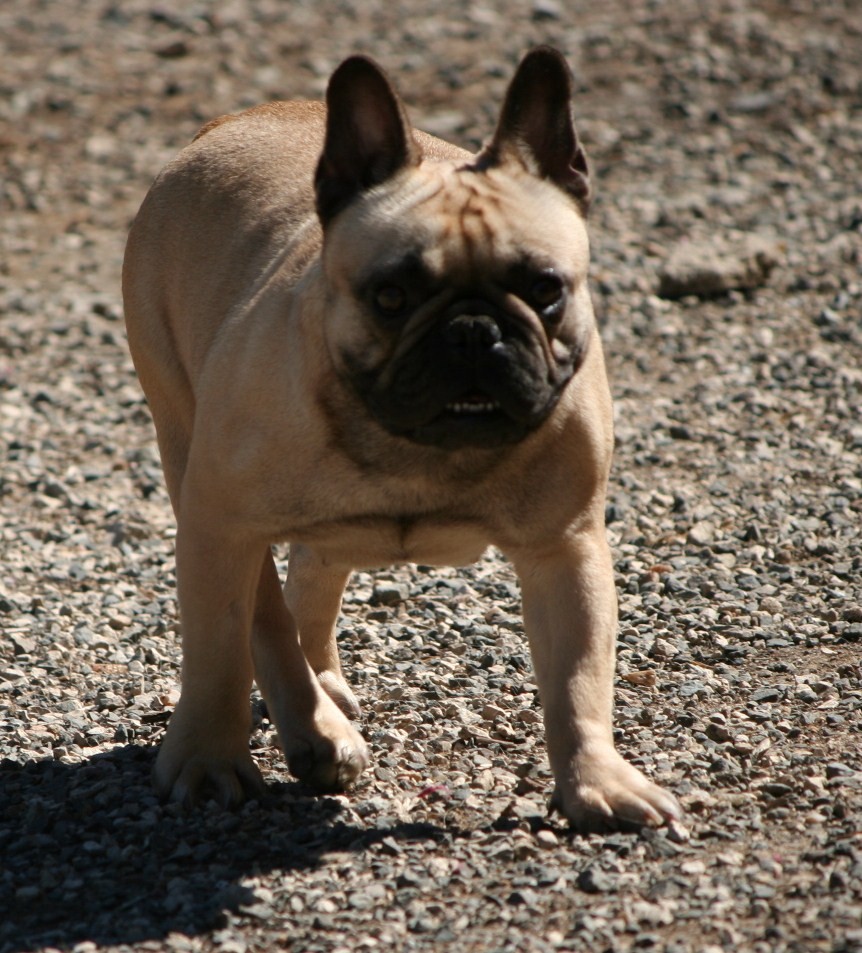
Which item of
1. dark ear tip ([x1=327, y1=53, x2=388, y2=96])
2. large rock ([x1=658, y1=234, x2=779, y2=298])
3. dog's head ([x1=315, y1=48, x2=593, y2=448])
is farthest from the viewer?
large rock ([x1=658, y1=234, x2=779, y2=298])

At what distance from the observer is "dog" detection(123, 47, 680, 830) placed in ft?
13.1

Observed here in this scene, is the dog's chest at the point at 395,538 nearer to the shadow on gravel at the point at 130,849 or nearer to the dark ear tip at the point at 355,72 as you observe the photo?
the shadow on gravel at the point at 130,849

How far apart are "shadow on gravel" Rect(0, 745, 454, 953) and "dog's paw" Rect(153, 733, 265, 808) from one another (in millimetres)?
52

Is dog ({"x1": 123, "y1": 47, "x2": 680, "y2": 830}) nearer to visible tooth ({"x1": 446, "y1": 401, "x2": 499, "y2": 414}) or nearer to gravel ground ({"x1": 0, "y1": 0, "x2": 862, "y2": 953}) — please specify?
visible tooth ({"x1": 446, "y1": 401, "x2": 499, "y2": 414})

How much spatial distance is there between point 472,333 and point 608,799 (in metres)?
1.31

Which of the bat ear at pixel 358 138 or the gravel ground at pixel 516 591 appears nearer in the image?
the gravel ground at pixel 516 591

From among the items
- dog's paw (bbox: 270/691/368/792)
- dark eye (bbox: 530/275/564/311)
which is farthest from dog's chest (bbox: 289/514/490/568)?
dark eye (bbox: 530/275/564/311)

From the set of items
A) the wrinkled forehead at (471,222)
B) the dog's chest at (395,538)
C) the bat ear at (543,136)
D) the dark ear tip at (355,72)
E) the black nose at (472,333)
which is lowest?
the dog's chest at (395,538)

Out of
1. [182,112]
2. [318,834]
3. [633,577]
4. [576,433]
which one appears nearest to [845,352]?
[633,577]

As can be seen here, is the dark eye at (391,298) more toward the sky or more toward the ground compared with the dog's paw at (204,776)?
more toward the sky

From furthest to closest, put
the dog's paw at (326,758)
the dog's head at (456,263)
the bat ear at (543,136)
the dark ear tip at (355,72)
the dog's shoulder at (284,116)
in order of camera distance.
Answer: the dog's shoulder at (284,116)
the dog's paw at (326,758)
the bat ear at (543,136)
the dark ear tip at (355,72)
the dog's head at (456,263)

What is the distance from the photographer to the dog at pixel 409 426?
3.99 meters

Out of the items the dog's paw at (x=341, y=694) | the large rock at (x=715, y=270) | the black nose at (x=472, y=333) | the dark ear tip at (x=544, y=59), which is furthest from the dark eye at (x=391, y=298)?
the large rock at (x=715, y=270)

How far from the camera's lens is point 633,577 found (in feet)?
20.3
